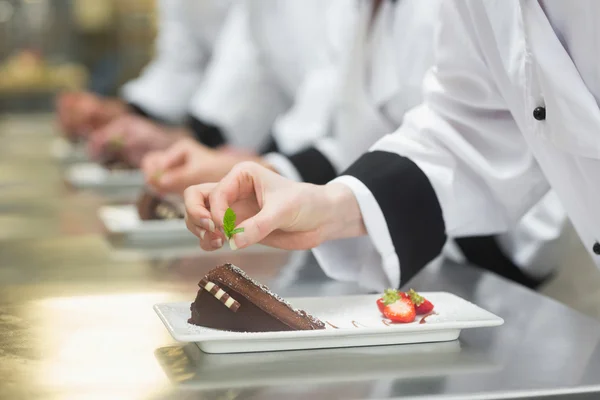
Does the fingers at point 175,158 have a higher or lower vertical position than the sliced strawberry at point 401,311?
higher

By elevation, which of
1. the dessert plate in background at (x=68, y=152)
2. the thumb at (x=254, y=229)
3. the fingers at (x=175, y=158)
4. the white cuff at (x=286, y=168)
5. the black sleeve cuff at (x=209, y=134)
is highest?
the thumb at (x=254, y=229)

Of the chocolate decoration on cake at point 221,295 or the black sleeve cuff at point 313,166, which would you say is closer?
the chocolate decoration on cake at point 221,295

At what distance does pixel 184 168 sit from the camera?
1801 mm

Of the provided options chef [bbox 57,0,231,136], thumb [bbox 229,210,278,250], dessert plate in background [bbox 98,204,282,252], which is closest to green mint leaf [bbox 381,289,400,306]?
thumb [bbox 229,210,278,250]

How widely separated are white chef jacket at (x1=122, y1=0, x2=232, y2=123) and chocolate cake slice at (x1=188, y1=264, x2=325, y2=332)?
3.06m

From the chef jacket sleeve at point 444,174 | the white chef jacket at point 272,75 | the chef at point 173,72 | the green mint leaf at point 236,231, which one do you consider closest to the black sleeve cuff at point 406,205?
the chef jacket sleeve at point 444,174

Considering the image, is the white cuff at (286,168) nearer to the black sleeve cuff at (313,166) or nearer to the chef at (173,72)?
the black sleeve cuff at (313,166)

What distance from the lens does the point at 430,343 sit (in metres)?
1.02

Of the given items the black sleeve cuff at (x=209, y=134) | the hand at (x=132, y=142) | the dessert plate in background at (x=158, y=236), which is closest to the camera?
the dessert plate in background at (x=158, y=236)

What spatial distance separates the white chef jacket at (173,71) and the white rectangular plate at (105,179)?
58.3 inches

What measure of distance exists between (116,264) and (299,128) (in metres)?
0.99

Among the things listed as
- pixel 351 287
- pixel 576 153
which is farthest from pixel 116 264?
pixel 576 153

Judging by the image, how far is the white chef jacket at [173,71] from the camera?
4.04m

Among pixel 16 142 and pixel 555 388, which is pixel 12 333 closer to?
pixel 555 388
